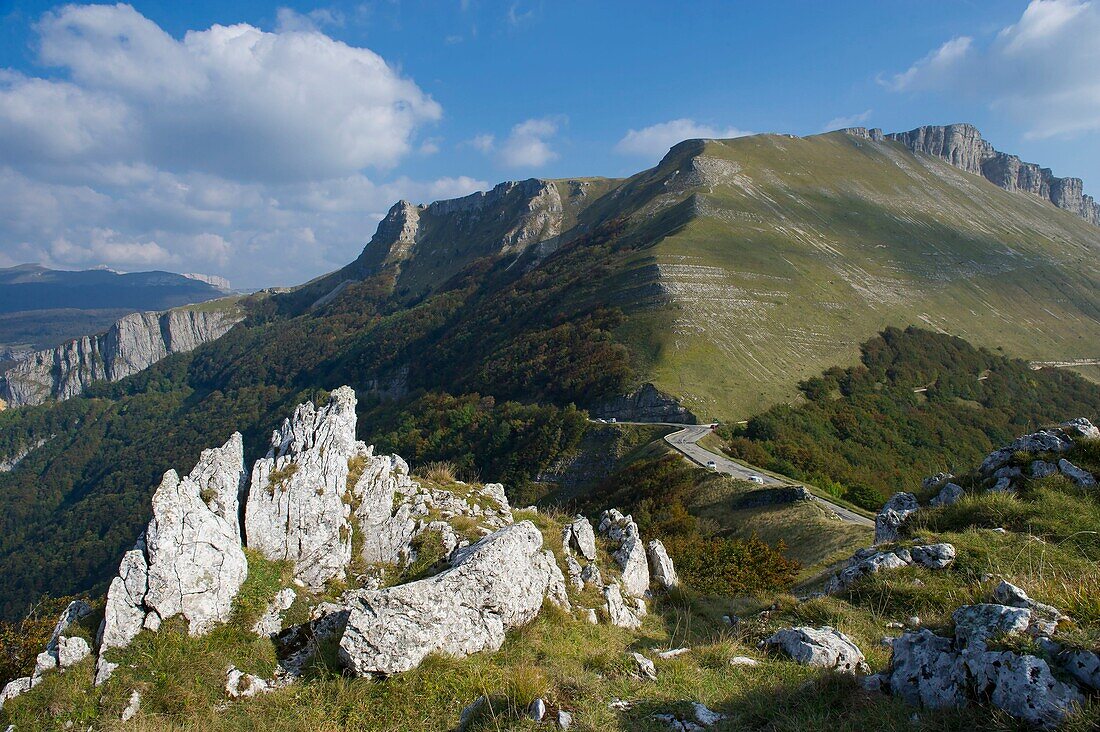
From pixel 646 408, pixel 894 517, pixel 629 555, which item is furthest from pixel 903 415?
pixel 629 555

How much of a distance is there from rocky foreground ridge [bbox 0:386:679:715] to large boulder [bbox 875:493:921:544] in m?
7.04

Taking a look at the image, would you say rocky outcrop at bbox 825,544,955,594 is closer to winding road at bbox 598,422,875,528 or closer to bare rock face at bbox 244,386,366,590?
bare rock face at bbox 244,386,366,590

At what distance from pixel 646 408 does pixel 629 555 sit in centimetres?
4529

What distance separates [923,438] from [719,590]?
62.1 meters

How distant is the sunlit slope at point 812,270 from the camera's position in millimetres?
71312

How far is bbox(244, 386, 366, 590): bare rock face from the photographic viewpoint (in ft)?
45.7

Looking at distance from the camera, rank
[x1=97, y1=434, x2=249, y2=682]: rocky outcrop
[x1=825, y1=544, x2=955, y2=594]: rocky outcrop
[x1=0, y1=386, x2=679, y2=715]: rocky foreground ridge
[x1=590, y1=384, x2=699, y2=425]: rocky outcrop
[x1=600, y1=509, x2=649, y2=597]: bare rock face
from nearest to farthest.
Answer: [x1=0, y1=386, x2=679, y2=715]: rocky foreground ridge, [x1=97, y1=434, x2=249, y2=682]: rocky outcrop, [x1=825, y1=544, x2=955, y2=594]: rocky outcrop, [x1=600, y1=509, x2=649, y2=597]: bare rock face, [x1=590, y1=384, x2=699, y2=425]: rocky outcrop

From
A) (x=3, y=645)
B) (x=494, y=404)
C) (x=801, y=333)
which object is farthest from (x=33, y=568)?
(x=801, y=333)

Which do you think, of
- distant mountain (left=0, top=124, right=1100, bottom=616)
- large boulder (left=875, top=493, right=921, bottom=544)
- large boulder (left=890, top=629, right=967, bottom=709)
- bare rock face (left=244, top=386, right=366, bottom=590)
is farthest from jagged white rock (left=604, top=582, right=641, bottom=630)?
distant mountain (left=0, top=124, right=1100, bottom=616)

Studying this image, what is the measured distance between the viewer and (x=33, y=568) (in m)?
113

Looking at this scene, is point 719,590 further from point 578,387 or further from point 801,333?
point 801,333

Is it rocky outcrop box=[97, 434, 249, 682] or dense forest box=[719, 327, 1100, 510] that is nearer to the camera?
rocky outcrop box=[97, 434, 249, 682]

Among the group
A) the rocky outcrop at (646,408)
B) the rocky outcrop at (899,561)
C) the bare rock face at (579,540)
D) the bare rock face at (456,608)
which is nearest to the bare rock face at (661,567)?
the bare rock face at (579,540)

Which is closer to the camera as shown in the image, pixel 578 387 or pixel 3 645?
pixel 3 645
